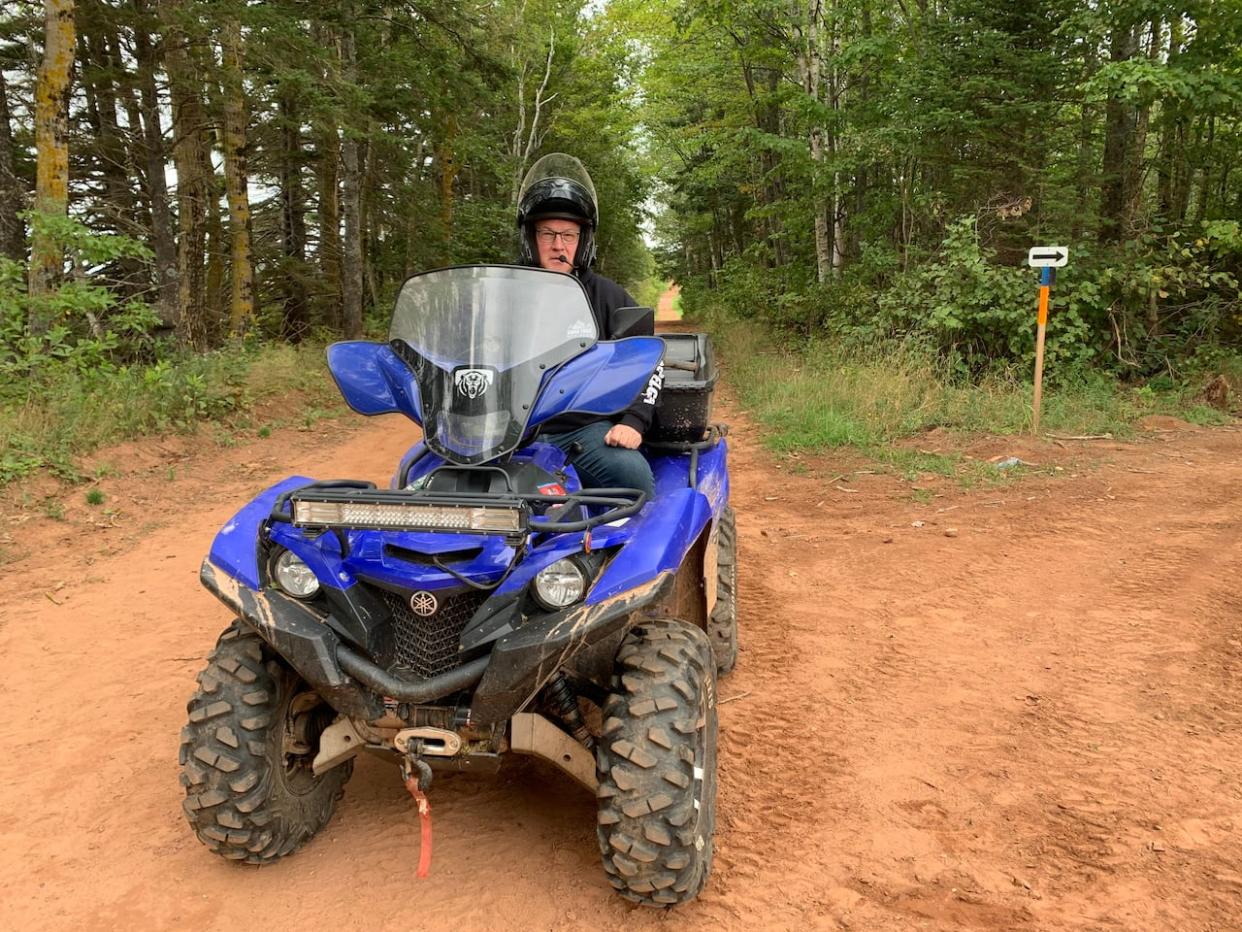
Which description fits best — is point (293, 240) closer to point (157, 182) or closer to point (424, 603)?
point (157, 182)

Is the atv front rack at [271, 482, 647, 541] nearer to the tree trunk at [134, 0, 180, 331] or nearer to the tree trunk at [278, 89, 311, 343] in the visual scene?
the tree trunk at [134, 0, 180, 331]

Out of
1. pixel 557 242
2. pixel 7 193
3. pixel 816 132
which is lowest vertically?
pixel 557 242

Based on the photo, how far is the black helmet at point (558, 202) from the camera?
11.9ft

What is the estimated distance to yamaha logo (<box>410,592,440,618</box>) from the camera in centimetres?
219

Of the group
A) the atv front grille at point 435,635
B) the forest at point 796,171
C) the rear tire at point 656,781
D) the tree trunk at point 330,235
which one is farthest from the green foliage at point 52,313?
the tree trunk at point 330,235

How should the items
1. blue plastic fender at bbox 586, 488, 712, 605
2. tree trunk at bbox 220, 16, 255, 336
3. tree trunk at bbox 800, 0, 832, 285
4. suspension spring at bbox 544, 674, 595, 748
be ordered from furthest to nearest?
tree trunk at bbox 800, 0, 832, 285, tree trunk at bbox 220, 16, 255, 336, suspension spring at bbox 544, 674, 595, 748, blue plastic fender at bbox 586, 488, 712, 605

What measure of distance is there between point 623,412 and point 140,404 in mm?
6610

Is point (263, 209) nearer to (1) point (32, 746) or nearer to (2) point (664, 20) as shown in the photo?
(2) point (664, 20)

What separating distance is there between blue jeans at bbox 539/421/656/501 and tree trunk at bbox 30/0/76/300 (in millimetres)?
7010

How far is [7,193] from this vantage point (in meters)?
9.46

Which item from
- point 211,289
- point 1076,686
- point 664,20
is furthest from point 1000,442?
point 664,20


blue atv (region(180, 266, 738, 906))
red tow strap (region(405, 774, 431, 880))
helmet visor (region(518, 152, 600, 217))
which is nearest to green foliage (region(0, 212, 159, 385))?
helmet visor (region(518, 152, 600, 217))

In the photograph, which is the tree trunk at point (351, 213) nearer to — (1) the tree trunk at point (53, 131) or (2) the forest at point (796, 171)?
(2) the forest at point (796, 171)

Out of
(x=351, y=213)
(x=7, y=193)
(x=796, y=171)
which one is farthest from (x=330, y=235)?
(x=796, y=171)
